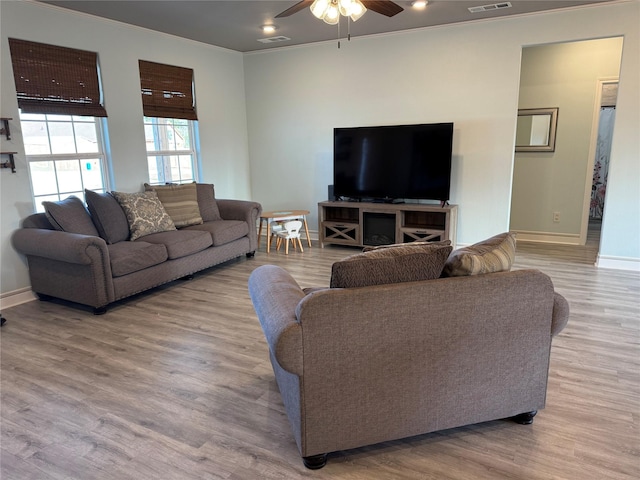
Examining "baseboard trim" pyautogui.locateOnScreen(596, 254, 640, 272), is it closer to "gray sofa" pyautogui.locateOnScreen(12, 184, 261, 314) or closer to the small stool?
the small stool

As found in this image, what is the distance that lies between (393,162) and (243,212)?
1871mm

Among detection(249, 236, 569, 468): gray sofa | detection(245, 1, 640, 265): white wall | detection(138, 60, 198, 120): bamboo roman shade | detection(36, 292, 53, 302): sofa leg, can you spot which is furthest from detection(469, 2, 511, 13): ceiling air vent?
detection(36, 292, 53, 302): sofa leg

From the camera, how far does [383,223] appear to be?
5.33 m

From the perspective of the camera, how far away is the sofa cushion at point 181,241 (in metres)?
4.02

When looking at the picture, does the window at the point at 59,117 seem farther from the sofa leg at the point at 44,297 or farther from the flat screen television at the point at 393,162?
the flat screen television at the point at 393,162

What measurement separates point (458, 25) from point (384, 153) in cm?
160

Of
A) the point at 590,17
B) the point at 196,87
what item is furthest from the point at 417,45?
the point at 196,87

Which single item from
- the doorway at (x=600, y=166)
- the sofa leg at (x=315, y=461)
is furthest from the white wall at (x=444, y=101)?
the sofa leg at (x=315, y=461)

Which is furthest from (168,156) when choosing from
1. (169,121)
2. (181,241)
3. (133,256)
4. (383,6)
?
(383,6)

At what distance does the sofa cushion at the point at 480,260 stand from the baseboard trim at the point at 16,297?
374 cm

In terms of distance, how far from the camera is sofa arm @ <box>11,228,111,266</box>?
130 inches

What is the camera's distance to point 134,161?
187 inches

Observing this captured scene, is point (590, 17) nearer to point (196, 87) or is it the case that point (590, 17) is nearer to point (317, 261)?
point (317, 261)

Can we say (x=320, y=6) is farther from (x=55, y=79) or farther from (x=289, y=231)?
(x=289, y=231)
